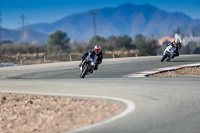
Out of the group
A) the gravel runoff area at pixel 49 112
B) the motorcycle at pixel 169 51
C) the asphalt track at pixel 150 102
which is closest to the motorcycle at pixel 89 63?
the asphalt track at pixel 150 102

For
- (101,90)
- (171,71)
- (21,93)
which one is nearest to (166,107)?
(101,90)

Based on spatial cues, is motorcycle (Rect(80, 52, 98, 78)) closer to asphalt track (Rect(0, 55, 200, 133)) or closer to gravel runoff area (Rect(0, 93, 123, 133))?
asphalt track (Rect(0, 55, 200, 133))

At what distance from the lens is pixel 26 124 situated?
911 cm

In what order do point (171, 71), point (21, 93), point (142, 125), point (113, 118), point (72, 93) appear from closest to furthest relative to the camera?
point (142, 125), point (113, 118), point (72, 93), point (21, 93), point (171, 71)

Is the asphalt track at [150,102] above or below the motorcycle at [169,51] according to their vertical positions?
below

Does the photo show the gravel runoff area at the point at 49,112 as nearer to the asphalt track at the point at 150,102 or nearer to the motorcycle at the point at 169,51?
the asphalt track at the point at 150,102

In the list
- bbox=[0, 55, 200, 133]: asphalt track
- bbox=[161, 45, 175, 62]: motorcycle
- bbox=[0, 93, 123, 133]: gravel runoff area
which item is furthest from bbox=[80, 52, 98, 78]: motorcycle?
bbox=[161, 45, 175, 62]: motorcycle

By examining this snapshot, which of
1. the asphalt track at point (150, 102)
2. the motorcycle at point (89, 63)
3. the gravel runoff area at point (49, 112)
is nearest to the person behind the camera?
→ the asphalt track at point (150, 102)

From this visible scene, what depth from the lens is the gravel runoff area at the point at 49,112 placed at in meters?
7.71

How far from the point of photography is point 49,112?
9.36 metres

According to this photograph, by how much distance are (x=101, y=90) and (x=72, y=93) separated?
895 millimetres

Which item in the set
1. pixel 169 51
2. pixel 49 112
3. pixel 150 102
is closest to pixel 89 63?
pixel 49 112

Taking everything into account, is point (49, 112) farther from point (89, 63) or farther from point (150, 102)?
point (89, 63)

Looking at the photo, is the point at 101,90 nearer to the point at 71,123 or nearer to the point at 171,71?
the point at 71,123
